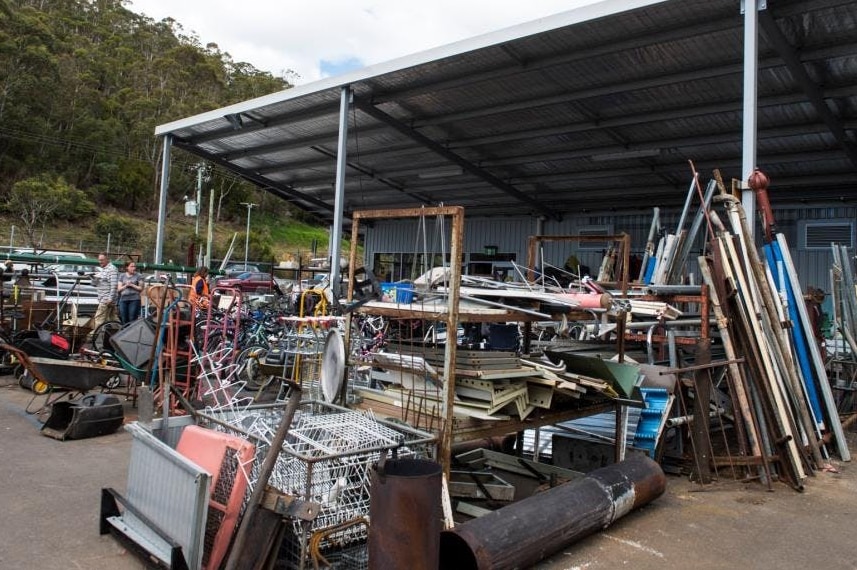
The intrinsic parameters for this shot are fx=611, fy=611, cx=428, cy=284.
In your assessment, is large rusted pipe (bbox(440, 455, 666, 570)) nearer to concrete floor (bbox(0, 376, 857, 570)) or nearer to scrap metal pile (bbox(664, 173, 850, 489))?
concrete floor (bbox(0, 376, 857, 570))

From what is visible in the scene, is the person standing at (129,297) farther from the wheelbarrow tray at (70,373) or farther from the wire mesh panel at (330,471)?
the wire mesh panel at (330,471)

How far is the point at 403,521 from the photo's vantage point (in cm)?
307

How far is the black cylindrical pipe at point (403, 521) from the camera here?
10.1 feet

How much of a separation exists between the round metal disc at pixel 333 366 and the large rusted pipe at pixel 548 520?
1393 millimetres

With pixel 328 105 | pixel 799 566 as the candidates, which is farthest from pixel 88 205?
pixel 799 566

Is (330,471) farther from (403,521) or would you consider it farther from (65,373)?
(65,373)

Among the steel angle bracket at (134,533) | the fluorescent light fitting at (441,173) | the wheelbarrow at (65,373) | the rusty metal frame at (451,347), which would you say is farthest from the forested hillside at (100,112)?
the rusty metal frame at (451,347)

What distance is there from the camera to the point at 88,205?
39.1 meters

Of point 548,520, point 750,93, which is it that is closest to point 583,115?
point 750,93

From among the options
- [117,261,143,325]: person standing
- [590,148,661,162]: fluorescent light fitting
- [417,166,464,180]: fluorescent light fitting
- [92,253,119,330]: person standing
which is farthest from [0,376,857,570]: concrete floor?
[417,166,464,180]: fluorescent light fitting

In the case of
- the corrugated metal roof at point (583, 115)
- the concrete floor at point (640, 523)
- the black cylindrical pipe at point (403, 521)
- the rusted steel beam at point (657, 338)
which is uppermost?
the corrugated metal roof at point (583, 115)

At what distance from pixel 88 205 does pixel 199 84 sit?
20.7 meters

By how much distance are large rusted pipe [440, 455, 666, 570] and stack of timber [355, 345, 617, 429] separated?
60 centimetres

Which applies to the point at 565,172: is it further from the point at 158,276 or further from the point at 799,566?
the point at 799,566
